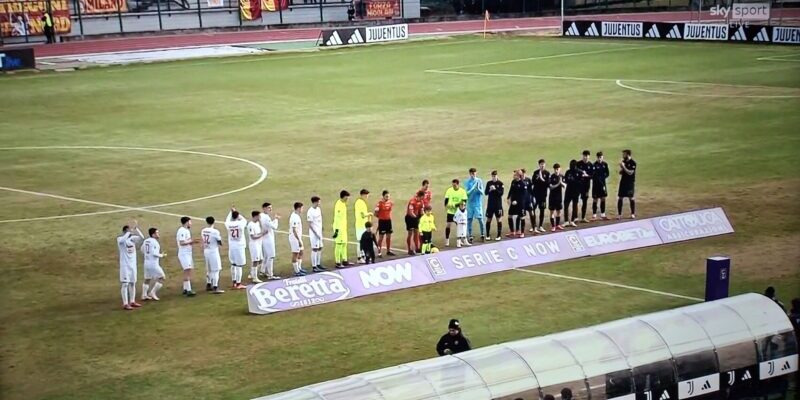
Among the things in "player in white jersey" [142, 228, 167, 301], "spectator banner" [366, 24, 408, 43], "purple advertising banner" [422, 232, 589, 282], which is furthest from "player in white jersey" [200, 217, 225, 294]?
"spectator banner" [366, 24, 408, 43]

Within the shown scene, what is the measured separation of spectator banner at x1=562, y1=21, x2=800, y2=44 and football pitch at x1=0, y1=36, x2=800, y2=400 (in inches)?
65.4

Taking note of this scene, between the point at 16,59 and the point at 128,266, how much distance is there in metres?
44.2

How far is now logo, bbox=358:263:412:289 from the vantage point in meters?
23.5

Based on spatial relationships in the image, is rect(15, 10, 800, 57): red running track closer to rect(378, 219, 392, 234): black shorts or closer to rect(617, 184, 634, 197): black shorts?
rect(378, 219, 392, 234): black shorts

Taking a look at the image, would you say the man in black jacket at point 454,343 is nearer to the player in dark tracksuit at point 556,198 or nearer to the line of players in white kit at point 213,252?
the line of players in white kit at point 213,252

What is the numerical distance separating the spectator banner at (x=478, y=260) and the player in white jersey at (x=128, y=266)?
2527 mm

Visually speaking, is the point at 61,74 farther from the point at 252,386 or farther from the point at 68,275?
the point at 252,386

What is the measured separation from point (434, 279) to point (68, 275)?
8449 mm

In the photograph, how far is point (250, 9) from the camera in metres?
84.4

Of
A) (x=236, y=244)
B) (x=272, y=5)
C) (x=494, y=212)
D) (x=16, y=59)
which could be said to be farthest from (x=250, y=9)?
(x=236, y=244)

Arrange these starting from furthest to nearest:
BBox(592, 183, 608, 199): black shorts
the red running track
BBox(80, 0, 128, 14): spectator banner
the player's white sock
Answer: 1. BBox(80, 0, 128, 14): spectator banner
2. the red running track
3. BBox(592, 183, 608, 199): black shorts
4. the player's white sock

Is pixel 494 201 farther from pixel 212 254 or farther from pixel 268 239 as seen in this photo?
pixel 212 254

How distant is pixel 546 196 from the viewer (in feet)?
93.8

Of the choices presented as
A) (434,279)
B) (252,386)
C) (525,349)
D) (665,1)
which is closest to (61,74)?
(434,279)
